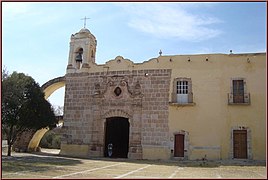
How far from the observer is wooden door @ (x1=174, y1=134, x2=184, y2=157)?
56.3 feet

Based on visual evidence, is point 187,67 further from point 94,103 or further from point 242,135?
point 94,103

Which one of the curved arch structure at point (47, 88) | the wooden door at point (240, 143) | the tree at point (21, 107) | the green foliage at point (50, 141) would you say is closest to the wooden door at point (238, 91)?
the wooden door at point (240, 143)

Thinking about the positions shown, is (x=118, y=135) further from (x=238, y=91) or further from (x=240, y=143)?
(x=238, y=91)

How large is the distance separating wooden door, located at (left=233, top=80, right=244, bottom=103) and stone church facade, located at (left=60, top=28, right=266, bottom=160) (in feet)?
0.18

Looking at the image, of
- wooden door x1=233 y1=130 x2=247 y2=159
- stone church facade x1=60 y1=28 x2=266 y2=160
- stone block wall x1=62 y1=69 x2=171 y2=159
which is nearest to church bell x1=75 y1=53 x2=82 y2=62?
stone church facade x1=60 y1=28 x2=266 y2=160

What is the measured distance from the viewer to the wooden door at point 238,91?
17.1m

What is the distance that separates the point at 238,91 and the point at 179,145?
4607 millimetres

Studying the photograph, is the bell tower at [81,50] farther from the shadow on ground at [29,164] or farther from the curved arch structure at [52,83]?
the shadow on ground at [29,164]

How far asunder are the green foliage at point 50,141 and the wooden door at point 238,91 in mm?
18310

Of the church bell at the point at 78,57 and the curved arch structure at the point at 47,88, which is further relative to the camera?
the curved arch structure at the point at 47,88

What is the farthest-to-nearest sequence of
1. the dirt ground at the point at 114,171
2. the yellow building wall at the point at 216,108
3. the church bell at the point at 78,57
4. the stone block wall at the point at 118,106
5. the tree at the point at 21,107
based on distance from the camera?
the church bell at the point at 78,57
the stone block wall at the point at 118,106
the yellow building wall at the point at 216,108
the tree at the point at 21,107
the dirt ground at the point at 114,171

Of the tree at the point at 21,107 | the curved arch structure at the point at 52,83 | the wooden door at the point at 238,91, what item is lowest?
the tree at the point at 21,107

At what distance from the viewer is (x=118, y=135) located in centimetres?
2033

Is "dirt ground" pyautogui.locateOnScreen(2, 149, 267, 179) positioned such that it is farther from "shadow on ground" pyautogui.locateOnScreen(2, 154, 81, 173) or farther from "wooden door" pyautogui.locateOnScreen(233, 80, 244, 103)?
"wooden door" pyautogui.locateOnScreen(233, 80, 244, 103)
